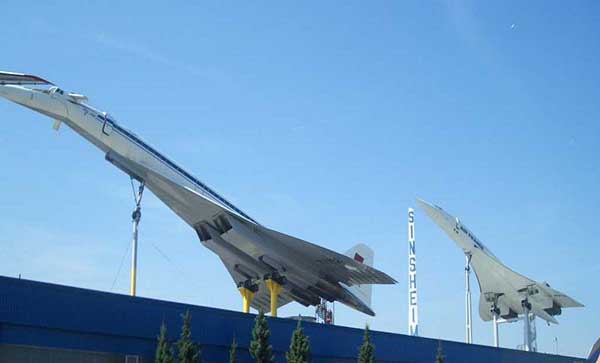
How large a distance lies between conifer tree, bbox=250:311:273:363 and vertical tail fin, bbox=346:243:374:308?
578 inches

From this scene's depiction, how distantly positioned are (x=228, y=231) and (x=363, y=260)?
8374 mm

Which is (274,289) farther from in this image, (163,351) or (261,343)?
(163,351)

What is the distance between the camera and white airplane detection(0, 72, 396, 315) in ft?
101

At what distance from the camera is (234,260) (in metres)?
38.1

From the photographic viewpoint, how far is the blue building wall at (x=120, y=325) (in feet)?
72.5

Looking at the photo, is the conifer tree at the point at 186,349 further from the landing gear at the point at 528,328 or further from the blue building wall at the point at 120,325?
the landing gear at the point at 528,328

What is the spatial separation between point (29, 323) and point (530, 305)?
36532 millimetres

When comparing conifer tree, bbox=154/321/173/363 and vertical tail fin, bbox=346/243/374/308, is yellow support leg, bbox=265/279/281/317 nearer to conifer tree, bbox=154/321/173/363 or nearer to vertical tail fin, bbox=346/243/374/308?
vertical tail fin, bbox=346/243/374/308

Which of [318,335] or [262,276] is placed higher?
[262,276]

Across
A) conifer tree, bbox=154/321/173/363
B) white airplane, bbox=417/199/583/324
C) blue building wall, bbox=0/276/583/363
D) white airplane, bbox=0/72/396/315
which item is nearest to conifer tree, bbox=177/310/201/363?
conifer tree, bbox=154/321/173/363

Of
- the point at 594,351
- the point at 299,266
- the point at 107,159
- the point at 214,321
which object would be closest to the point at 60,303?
the point at 214,321

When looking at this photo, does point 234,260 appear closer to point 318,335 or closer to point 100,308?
point 318,335

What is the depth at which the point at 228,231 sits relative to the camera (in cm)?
3556

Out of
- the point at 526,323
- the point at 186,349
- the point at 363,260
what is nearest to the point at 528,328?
the point at 526,323
